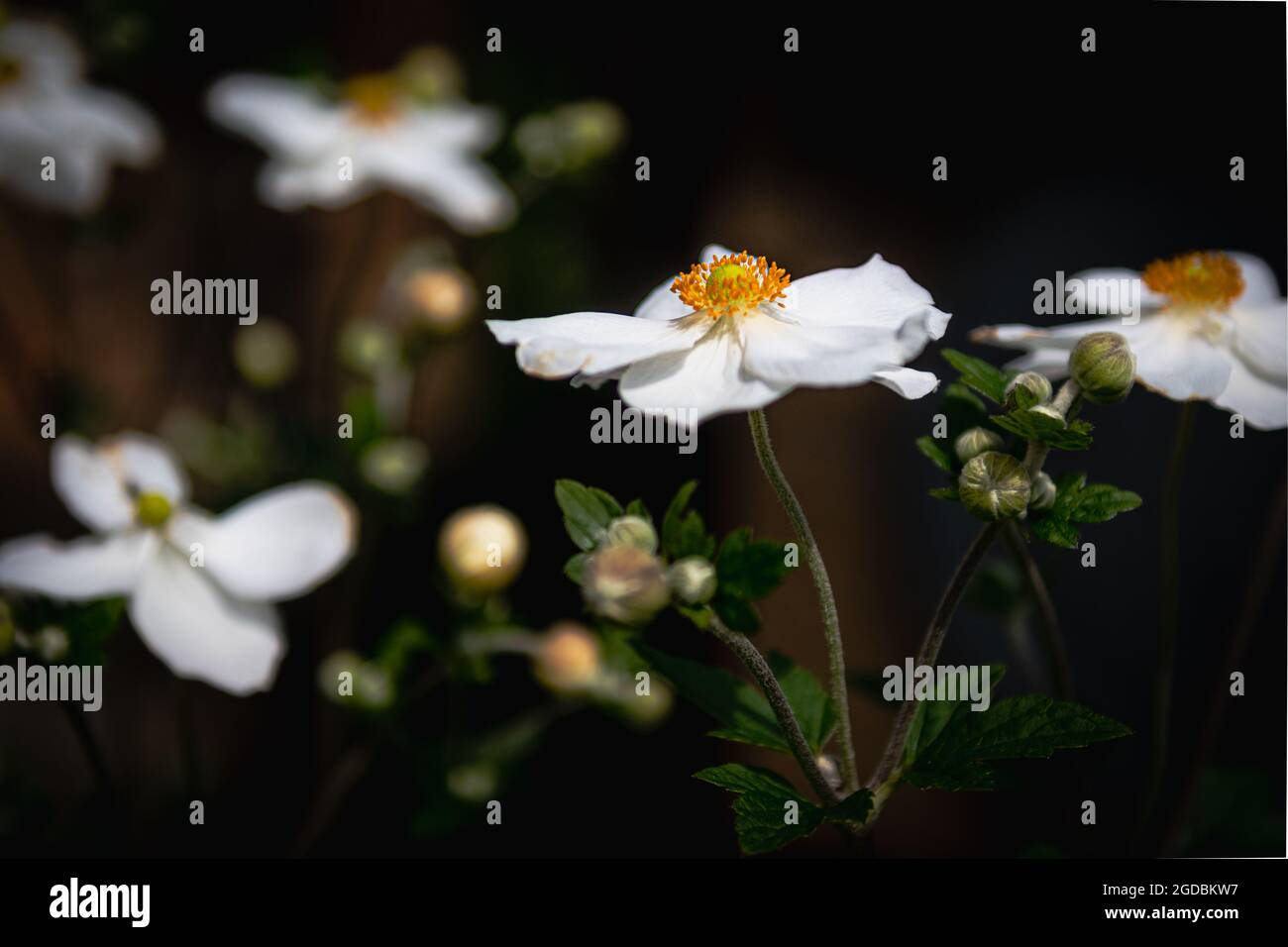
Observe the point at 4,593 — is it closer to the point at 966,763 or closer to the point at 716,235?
the point at 966,763

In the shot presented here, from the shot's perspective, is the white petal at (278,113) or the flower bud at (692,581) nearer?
the flower bud at (692,581)

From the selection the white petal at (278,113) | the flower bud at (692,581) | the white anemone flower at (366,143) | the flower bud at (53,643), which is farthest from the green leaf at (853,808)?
the white petal at (278,113)

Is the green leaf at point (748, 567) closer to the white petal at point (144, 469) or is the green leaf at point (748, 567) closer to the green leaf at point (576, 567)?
the green leaf at point (576, 567)

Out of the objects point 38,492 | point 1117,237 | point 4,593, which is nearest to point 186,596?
point 4,593

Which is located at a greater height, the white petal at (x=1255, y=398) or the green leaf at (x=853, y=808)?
the white petal at (x=1255, y=398)

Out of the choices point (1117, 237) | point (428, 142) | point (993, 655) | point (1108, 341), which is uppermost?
point (428, 142)

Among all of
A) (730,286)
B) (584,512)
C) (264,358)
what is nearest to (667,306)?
(730,286)

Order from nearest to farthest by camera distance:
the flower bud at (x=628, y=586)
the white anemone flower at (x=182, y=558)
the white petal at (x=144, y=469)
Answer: the flower bud at (x=628, y=586)
the white anemone flower at (x=182, y=558)
the white petal at (x=144, y=469)

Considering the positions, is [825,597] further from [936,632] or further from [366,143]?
[366,143]
